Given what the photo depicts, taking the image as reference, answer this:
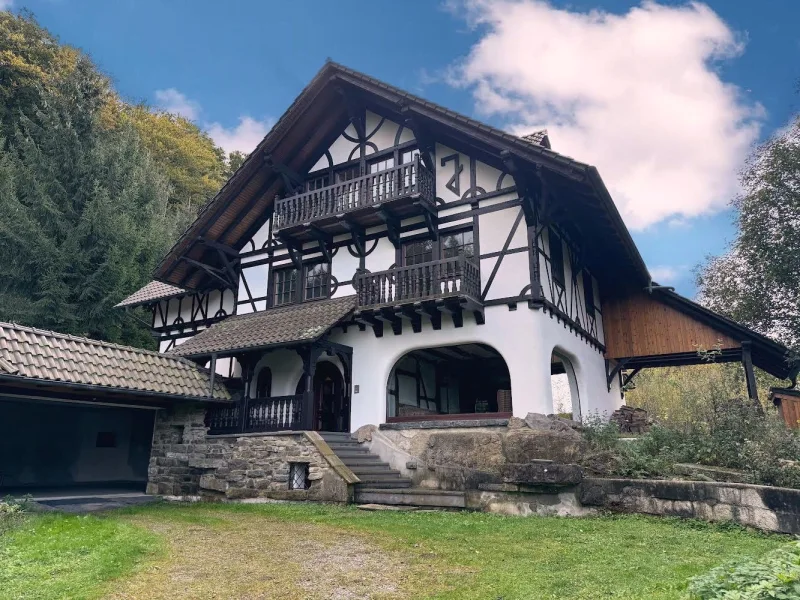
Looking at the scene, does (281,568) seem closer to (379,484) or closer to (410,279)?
(379,484)

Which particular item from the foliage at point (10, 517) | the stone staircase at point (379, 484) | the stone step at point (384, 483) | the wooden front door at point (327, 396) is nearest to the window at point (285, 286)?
the wooden front door at point (327, 396)

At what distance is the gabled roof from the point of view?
12.1 meters

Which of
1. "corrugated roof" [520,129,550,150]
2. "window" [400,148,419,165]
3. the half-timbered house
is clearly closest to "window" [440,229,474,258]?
the half-timbered house

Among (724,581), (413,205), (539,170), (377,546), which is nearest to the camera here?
(724,581)

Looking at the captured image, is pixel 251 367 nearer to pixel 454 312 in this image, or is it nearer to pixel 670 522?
pixel 454 312

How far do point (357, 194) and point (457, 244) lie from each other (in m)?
2.79

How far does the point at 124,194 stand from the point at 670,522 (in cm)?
2064

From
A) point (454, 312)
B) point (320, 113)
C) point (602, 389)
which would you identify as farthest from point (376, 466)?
point (320, 113)

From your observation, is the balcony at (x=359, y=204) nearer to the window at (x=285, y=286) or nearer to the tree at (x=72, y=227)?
the window at (x=285, y=286)

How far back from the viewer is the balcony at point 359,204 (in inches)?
516

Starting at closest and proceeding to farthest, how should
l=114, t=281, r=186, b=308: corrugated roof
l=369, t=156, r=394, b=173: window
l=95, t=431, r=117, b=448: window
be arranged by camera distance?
l=369, t=156, r=394, b=173: window
l=114, t=281, r=186, b=308: corrugated roof
l=95, t=431, r=117, b=448: window

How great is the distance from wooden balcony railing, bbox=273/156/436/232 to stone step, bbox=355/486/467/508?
6408 millimetres

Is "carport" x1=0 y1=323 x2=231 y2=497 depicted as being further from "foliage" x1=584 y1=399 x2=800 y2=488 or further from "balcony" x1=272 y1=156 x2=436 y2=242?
"foliage" x1=584 y1=399 x2=800 y2=488

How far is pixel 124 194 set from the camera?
21.1 m
